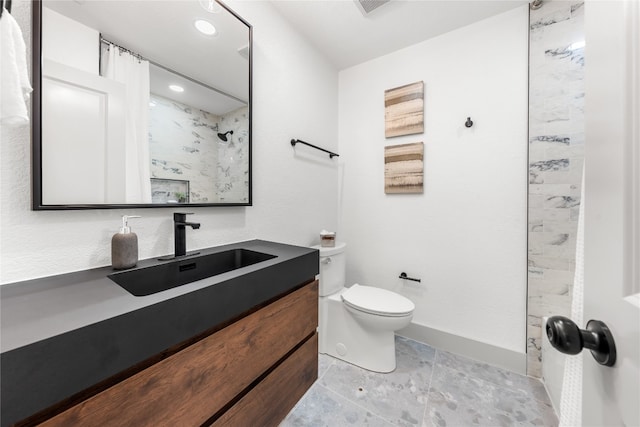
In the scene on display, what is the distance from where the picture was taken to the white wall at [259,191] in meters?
0.73

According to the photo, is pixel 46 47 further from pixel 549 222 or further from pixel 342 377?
pixel 549 222

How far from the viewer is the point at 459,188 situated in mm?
1751

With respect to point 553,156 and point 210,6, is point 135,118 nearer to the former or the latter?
point 210,6

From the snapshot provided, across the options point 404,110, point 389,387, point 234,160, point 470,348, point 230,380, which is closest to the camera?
point 230,380

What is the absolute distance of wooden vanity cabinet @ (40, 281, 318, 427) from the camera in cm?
54

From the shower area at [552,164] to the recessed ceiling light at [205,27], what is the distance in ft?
6.17

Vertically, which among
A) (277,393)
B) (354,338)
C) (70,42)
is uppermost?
(70,42)

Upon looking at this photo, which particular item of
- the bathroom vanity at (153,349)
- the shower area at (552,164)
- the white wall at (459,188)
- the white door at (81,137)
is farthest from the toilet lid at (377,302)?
the white door at (81,137)

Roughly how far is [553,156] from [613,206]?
1.50m

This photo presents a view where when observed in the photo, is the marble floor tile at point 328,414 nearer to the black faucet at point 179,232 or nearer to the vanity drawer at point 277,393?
the vanity drawer at point 277,393

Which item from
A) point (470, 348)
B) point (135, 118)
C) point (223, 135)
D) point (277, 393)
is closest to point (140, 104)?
point (135, 118)

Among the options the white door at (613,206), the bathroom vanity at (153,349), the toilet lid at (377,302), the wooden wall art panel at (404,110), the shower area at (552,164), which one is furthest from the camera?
the wooden wall art panel at (404,110)

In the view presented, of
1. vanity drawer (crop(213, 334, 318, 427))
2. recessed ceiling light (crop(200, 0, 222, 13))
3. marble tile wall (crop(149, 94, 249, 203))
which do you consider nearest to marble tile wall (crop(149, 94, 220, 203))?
marble tile wall (crop(149, 94, 249, 203))

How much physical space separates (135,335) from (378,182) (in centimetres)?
188
